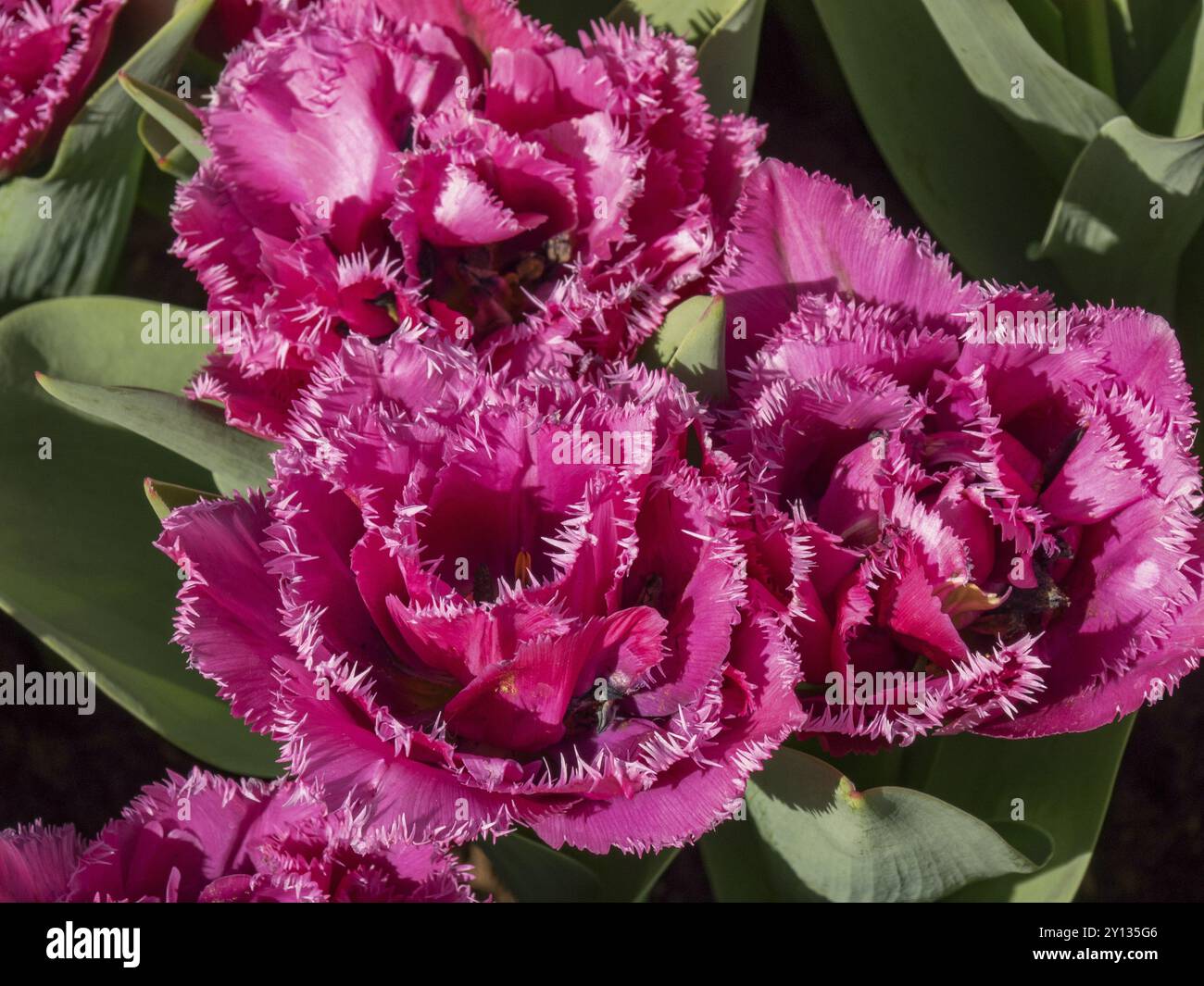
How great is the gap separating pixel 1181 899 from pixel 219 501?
91 cm

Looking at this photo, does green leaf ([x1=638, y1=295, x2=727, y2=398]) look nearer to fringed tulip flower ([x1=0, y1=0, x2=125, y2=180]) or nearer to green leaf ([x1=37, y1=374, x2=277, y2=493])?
green leaf ([x1=37, y1=374, x2=277, y2=493])

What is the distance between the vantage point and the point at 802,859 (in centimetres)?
73

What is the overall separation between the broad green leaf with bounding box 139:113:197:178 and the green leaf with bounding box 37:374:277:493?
0.16 meters

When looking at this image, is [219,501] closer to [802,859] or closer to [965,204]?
[802,859]

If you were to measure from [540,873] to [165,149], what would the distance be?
524 mm

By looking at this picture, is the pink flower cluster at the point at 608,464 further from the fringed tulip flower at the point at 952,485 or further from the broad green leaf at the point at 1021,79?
the broad green leaf at the point at 1021,79

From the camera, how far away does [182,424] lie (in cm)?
71

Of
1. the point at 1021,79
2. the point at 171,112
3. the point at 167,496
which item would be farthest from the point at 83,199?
the point at 1021,79

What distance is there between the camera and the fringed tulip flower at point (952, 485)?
59cm

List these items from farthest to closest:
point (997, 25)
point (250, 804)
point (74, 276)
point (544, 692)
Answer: point (74, 276) < point (997, 25) < point (250, 804) < point (544, 692)

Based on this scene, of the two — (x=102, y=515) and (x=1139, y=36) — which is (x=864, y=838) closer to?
(x=102, y=515)

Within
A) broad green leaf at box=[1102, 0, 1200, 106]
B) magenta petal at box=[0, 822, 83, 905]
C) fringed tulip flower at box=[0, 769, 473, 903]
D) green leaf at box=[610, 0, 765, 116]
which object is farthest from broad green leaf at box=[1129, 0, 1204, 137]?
magenta petal at box=[0, 822, 83, 905]

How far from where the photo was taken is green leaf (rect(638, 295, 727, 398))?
24.0 inches

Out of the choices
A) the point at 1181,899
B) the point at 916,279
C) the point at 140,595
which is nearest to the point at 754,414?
the point at 916,279
